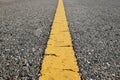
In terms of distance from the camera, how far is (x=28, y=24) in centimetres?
263

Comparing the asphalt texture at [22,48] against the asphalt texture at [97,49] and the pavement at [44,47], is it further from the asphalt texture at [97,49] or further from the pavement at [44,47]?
the asphalt texture at [97,49]

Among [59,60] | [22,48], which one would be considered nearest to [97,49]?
[59,60]

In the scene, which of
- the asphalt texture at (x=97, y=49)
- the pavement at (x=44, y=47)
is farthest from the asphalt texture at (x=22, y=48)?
the asphalt texture at (x=97, y=49)

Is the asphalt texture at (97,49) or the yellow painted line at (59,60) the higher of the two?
the yellow painted line at (59,60)

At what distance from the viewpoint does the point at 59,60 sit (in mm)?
1534

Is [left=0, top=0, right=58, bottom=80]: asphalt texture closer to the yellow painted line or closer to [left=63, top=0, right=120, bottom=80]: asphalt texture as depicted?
the yellow painted line

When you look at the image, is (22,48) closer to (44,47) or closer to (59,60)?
(44,47)

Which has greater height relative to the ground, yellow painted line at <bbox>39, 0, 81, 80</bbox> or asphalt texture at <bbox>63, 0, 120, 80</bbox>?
yellow painted line at <bbox>39, 0, 81, 80</bbox>

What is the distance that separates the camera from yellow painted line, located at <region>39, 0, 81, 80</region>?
131 centimetres

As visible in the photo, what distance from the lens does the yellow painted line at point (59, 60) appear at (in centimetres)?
131

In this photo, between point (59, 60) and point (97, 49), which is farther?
point (97, 49)

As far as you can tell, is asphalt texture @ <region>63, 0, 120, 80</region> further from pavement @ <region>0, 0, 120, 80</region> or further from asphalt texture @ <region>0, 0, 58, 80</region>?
asphalt texture @ <region>0, 0, 58, 80</region>

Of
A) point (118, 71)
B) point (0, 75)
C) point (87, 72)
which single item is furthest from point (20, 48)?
point (118, 71)

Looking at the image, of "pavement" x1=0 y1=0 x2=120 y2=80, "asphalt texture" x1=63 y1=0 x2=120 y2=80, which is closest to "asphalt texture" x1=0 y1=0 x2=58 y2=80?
"pavement" x1=0 y1=0 x2=120 y2=80
